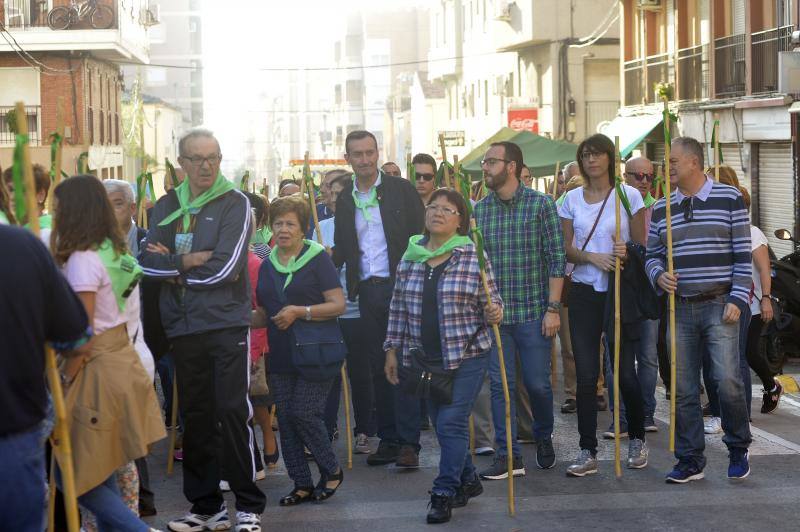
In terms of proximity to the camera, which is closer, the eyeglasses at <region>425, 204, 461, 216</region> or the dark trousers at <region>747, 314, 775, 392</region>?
the eyeglasses at <region>425, 204, 461, 216</region>

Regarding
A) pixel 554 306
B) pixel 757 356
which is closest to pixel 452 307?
pixel 554 306

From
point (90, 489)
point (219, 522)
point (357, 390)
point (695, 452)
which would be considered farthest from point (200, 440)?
point (695, 452)

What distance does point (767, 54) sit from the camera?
24.3 m

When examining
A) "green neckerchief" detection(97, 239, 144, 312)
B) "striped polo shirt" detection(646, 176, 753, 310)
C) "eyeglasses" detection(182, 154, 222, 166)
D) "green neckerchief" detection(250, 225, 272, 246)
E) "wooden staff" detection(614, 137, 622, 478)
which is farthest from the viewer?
"green neckerchief" detection(250, 225, 272, 246)

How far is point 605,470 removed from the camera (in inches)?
346

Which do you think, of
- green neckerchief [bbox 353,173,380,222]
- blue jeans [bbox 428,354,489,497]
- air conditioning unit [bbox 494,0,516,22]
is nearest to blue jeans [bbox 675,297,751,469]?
blue jeans [bbox 428,354,489,497]

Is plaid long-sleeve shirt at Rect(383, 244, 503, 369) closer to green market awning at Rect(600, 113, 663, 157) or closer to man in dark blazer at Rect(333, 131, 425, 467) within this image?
man in dark blazer at Rect(333, 131, 425, 467)

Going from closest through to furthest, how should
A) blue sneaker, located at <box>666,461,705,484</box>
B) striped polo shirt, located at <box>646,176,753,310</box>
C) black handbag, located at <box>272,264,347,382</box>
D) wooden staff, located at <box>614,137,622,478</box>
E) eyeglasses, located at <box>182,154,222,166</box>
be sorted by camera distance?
eyeglasses, located at <box>182,154,222,166</box>, black handbag, located at <box>272,264,347,382</box>, striped polo shirt, located at <box>646,176,753,310</box>, blue sneaker, located at <box>666,461,705,484</box>, wooden staff, located at <box>614,137,622,478</box>

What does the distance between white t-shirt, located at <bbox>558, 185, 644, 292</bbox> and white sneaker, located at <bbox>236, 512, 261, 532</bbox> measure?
9.07 ft

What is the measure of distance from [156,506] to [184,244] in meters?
1.72

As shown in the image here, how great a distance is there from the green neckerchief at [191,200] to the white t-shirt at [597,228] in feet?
Answer: 8.40

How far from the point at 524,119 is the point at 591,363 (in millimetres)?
33651

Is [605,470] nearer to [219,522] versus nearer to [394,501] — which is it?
[394,501]

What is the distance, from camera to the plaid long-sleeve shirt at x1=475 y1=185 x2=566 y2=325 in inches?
340
